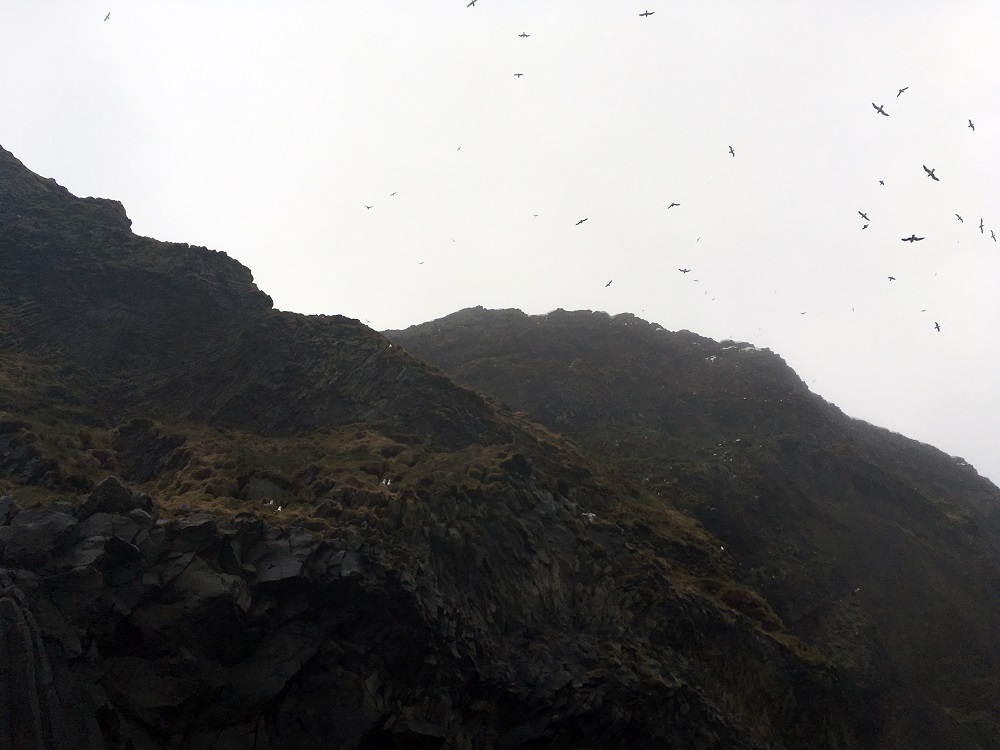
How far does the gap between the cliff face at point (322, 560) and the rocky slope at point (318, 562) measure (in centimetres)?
9

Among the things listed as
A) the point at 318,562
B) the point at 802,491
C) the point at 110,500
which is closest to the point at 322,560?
the point at 318,562

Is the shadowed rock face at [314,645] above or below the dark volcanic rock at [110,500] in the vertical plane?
below

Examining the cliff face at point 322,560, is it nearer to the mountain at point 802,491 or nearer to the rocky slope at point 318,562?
the rocky slope at point 318,562

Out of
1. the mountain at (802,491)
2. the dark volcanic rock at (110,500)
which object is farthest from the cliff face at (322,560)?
the mountain at (802,491)

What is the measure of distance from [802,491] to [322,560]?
32.0 meters

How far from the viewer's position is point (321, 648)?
17000 mm

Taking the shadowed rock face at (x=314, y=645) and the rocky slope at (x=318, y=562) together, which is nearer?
the shadowed rock face at (x=314, y=645)

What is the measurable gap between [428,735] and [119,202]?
42.4 m

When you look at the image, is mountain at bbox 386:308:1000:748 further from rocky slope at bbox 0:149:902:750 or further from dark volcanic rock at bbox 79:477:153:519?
dark volcanic rock at bbox 79:477:153:519

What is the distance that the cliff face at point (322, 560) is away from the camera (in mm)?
15172

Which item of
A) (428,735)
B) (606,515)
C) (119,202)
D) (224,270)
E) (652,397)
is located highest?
(119,202)

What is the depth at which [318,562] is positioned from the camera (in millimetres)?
18094

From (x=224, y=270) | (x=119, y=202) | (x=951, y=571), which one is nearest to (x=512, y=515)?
(x=224, y=270)

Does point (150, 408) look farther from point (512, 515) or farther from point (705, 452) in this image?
point (705, 452)
